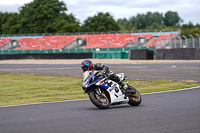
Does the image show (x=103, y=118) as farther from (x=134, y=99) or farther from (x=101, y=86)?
(x=134, y=99)

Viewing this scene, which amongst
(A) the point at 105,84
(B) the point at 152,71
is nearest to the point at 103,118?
(A) the point at 105,84

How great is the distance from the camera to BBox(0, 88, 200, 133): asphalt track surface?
5.95 metres

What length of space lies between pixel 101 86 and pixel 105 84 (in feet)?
0.48

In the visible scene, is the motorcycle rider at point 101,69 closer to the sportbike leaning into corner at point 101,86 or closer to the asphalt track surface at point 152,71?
the sportbike leaning into corner at point 101,86

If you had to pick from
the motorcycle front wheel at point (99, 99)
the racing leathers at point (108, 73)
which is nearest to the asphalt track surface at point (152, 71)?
the racing leathers at point (108, 73)

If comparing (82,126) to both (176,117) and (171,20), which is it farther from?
(171,20)

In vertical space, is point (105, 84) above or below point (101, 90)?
above

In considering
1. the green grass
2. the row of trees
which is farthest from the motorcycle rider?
the row of trees

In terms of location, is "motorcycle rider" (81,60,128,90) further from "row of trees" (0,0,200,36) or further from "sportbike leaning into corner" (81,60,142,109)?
"row of trees" (0,0,200,36)

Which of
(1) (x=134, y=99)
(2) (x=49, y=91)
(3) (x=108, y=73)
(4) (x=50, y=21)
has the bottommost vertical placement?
(2) (x=49, y=91)

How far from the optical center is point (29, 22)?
88.7 m

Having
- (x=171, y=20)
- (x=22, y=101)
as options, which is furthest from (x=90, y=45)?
(x=171, y=20)

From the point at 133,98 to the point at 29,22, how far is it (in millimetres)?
82359

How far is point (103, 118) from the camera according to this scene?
7102mm
